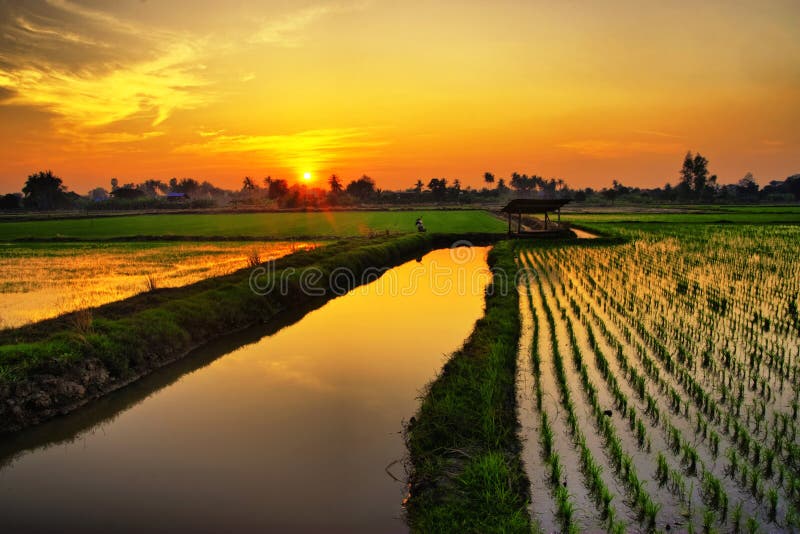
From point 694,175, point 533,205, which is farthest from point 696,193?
point 533,205

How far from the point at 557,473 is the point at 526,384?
2682mm

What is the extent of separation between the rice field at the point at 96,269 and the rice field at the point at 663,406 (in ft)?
34.3

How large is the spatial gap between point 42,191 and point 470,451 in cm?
8913

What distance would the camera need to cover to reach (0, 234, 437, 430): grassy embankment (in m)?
7.70

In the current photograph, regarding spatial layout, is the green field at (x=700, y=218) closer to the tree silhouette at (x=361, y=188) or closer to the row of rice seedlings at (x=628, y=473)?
the row of rice seedlings at (x=628, y=473)

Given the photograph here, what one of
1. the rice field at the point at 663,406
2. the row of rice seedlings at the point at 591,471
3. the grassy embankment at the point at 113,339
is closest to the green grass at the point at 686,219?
the rice field at the point at 663,406

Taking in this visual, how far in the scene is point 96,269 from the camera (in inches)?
768

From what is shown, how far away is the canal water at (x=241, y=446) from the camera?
534 centimetres

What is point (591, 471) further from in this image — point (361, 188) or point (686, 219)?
point (361, 188)

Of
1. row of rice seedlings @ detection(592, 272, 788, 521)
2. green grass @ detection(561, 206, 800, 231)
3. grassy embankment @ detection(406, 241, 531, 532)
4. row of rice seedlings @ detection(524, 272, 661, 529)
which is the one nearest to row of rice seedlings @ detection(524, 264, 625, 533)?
row of rice seedlings @ detection(524, 272, 661, 529)

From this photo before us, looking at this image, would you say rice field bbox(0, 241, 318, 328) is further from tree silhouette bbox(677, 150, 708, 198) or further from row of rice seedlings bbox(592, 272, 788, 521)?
tree silhouette bbox(677, 150, 708, 198)

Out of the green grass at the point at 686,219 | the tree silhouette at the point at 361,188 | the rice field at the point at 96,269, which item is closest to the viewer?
the rice field at the point at 96,269

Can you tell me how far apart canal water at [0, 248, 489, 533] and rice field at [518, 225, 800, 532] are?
171cm

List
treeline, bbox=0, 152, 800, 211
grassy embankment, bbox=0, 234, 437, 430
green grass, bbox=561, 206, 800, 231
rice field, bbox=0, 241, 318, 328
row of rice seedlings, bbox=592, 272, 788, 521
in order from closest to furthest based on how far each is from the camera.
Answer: row of rice seedlings, bbox=592, 272, 788, 521
grassy embankment, bbox=0, 234, 437, 430
rice field, bbox=0, 241, 318, 328
green grass, bbox=561, 206, 800, 231
treeline, bbox=0, 152, 800, 211
